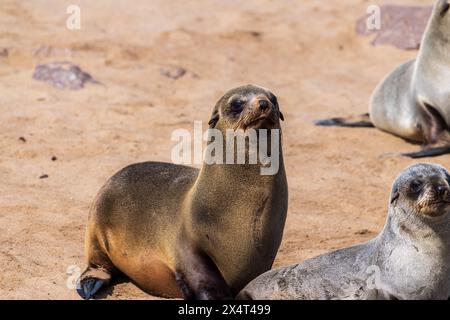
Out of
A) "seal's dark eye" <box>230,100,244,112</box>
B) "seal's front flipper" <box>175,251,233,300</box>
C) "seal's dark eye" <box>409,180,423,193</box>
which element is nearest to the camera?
"seal's dark eye" <box>409,180,423,193</box>

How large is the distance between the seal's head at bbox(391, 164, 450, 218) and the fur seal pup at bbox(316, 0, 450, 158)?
11.2 feet

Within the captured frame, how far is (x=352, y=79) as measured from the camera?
10.8 m

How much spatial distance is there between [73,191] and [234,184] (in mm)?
2150

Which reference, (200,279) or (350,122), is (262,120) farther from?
(350,122)

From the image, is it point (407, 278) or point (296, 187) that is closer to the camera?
point (407, 278)

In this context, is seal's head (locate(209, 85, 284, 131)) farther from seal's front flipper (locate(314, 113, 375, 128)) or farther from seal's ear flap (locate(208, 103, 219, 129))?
seal's front flipper (locate(314, 113, 375, 128))

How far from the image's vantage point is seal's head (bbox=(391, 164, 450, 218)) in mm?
4145

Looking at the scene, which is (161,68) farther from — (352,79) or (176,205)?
(176,205)

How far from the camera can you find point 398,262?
13.9 ft

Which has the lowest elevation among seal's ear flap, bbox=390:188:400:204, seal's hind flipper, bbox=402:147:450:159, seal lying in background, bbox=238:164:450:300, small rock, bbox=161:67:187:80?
small rock, bbox=161:67:187:80

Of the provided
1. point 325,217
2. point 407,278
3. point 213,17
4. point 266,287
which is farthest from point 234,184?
point 213,17

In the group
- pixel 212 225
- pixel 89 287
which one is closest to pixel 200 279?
pixel 212 225

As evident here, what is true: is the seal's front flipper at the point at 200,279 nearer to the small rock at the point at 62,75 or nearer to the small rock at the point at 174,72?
the small rock at the point at 62,75

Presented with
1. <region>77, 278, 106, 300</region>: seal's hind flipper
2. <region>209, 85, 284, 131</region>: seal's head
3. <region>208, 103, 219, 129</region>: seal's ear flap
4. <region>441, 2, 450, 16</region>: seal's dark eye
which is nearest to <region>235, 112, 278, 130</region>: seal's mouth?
<region>209, 85, 284, 131</region>: seal's head
